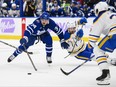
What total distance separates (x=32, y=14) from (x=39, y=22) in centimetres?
537

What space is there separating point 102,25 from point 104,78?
1.94ft

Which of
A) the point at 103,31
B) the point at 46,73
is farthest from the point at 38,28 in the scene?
the point at 103,31

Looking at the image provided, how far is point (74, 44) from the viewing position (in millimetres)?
6059

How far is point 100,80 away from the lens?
441cm

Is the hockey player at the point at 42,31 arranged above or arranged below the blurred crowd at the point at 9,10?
above

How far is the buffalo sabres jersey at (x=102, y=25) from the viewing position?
4.30 m

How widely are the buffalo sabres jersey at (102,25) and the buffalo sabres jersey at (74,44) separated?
1701 millimetres

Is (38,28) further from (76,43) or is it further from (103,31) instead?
(103,31)

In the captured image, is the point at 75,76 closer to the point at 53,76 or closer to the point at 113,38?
the point at 53,76

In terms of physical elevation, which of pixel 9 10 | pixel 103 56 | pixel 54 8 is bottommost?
pixel 9 10

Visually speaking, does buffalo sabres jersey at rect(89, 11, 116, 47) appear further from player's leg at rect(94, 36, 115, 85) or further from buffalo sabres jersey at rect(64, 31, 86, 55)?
buffalo sabres jersey at rect(64, 31, 86, 55)

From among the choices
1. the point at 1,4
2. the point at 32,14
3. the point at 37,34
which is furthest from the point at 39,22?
the point at 1,4

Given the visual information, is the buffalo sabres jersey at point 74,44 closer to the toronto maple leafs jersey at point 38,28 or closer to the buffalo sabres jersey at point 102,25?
the toronto maple leafs jersey at point 38,28

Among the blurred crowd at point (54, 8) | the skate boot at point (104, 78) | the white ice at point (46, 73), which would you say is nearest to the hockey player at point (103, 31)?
the skate boot at point (104, 78)
